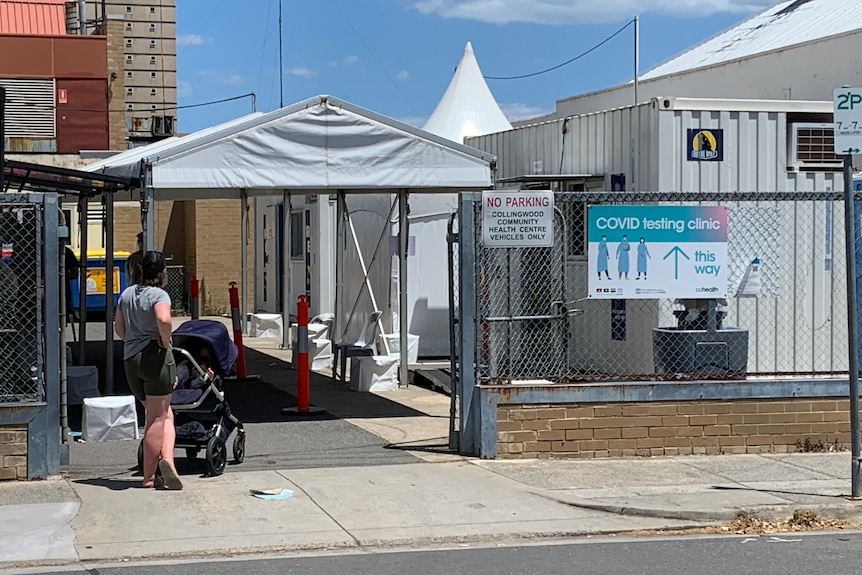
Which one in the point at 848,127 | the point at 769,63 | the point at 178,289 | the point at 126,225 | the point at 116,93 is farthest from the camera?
Result: the point at 116,93

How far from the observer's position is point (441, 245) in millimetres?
17906

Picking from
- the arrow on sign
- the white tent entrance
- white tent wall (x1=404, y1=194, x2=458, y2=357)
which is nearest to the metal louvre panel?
white tent wall (x1=404, y1=194, x2=458, y2=357)

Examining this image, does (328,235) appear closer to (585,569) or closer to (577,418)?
(577,418)

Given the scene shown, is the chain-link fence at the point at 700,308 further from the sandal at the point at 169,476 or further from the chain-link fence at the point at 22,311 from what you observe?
the chain-link fence at the point at 22,311

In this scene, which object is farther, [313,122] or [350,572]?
[313,122]

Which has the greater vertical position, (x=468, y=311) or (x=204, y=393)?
(x=468, y=311)

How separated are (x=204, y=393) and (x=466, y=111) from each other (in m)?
14.4

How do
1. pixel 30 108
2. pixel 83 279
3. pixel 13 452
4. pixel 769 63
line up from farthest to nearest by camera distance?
pixel 30 108 → pixel 769 63 → pixel 83 279 → pixel 13 452

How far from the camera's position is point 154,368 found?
8.88 metres

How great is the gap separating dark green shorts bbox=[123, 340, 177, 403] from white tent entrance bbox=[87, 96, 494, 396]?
277 cm

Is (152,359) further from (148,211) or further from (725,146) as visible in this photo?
(725,146)

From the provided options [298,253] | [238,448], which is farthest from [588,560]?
[298,253]

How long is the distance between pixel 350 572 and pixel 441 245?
11.1m

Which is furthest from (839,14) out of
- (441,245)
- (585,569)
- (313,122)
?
(585,569)
